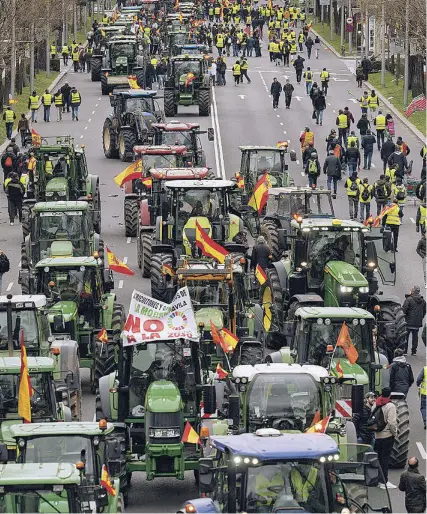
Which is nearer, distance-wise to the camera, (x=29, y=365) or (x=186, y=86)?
(x=29, y=365)

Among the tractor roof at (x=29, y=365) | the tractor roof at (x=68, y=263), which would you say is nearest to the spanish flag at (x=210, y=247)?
the tractor roof at (x=68, y=263)

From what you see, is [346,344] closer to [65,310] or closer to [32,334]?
[32,334]

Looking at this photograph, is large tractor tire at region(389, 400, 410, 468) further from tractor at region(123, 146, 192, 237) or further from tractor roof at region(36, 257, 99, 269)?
tractor at region(123, 146, 192, 237)

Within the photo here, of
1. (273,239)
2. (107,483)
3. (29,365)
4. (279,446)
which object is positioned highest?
(279,446)

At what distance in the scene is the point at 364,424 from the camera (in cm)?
2714

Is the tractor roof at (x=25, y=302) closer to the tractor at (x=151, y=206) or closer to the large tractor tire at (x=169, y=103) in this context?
the tractor at (x=151, y=206)

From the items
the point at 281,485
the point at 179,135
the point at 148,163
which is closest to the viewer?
the point at 281,485

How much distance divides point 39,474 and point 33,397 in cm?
618

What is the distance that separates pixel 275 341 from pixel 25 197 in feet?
50.9

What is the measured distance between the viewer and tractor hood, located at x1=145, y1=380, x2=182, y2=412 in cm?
2608

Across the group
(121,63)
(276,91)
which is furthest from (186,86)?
(121,63)

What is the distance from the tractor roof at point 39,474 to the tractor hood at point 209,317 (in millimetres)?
10572

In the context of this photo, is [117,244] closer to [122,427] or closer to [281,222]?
[281,222]

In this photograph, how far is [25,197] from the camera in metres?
49.8
